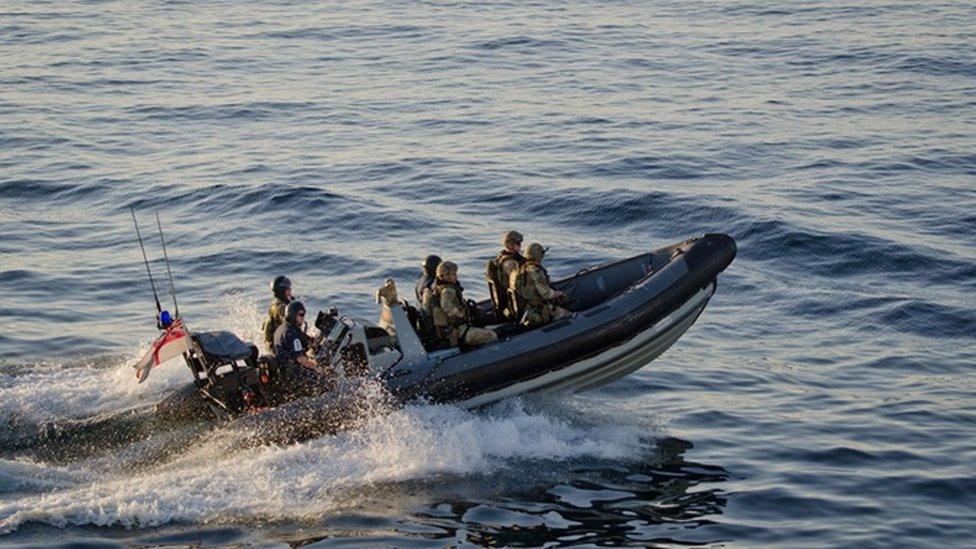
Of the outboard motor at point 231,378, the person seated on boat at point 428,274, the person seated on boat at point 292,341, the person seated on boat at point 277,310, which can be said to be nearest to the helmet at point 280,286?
the person seated on boat at point 277,310

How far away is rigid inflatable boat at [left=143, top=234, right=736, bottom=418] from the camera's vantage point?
1515 cm

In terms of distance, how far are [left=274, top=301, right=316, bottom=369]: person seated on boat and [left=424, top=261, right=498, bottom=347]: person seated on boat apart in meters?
1.33

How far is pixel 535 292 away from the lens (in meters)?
15.8

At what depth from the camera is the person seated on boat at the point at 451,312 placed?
1557 cm

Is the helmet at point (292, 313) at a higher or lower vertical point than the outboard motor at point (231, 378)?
higher

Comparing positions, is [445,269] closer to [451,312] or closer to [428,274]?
[451,312]

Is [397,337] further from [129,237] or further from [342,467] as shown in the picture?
[129,237]

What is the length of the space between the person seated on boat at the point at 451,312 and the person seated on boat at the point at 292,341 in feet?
4.37

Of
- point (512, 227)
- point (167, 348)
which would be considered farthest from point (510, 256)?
point (512, 227)

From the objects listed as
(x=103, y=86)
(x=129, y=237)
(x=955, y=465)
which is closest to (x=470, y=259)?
(x=129, y=237)

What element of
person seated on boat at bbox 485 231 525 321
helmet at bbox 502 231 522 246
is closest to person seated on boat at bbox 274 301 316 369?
person seated on boat at bbox 485 231 525 321

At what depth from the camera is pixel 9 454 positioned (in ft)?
48.4

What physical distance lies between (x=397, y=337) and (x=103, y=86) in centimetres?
2374

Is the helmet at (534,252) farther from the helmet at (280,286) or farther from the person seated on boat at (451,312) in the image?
the helmet at (280,286)
